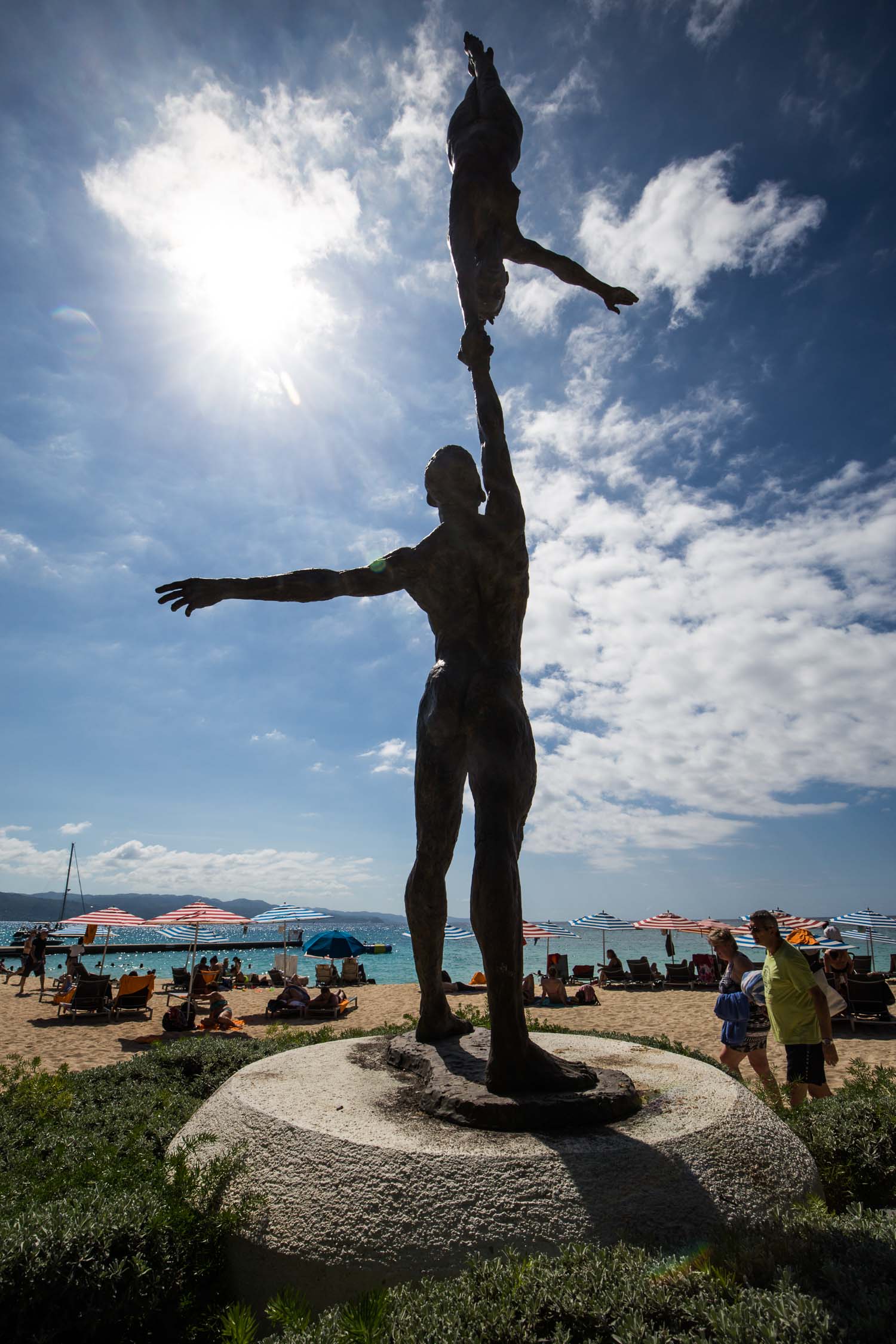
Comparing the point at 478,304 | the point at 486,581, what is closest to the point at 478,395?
the point at 478,304

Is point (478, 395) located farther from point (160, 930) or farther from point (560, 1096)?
point (160, 930)

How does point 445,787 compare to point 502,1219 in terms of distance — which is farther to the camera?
point 445,787

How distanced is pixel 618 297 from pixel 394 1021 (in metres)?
16.2

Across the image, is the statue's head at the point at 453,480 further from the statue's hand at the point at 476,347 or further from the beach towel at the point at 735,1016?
the beach towel at the point at 735,1016

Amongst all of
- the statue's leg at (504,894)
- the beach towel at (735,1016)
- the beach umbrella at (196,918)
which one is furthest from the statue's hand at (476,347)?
the beach umbrella at (196,918)

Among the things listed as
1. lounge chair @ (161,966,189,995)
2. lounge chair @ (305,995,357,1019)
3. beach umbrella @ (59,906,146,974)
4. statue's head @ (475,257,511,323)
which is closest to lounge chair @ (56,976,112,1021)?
beach umbrella @ (59,906,146,974)

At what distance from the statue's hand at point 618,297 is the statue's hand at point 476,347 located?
1.04 metres

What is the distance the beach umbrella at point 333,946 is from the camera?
80.3 ft

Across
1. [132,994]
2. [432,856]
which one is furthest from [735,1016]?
[132,994]

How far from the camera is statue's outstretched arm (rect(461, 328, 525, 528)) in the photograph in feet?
14.7

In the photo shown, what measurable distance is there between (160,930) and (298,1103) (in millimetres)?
18370

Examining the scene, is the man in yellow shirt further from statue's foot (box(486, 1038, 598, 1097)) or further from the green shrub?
statue's foot (box(486, 1038, 598, 1097))

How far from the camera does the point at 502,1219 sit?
2.61m

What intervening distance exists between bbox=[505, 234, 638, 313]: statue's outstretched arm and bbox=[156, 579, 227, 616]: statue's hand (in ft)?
9.76
